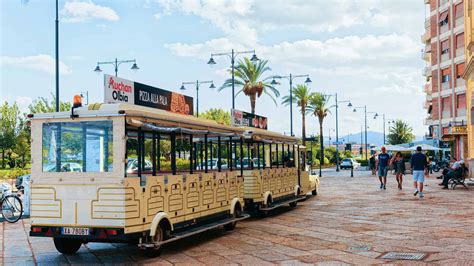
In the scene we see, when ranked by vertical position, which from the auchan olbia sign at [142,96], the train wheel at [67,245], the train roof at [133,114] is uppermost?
the auchan olbia sign at [142,96]

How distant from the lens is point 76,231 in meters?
9.21

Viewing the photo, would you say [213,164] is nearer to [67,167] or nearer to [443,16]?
[67,167]

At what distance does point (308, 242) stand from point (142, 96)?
14.1 feet

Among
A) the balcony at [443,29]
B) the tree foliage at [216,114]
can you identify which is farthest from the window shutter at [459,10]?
the tree foliage at [216,114]

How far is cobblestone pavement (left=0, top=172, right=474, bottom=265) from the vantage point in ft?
30.7

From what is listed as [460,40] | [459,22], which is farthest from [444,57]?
[459,22]

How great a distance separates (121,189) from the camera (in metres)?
8.96

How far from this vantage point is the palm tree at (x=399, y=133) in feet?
306

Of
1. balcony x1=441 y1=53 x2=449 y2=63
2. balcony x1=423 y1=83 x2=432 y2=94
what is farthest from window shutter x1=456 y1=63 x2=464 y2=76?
balcony x1=423 y1=83 x2=432 y2=94

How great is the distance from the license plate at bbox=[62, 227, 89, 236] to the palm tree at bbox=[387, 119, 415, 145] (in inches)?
3455

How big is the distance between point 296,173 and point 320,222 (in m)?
5.31

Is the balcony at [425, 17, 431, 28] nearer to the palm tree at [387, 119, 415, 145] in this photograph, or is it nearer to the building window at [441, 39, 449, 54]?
the building window at [441, 39, 449, 54]

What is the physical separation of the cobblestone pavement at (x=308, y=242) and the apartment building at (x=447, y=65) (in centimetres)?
3595

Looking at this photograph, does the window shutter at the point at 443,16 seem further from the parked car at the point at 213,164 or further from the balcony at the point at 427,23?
the parked car at the point at 213,164
